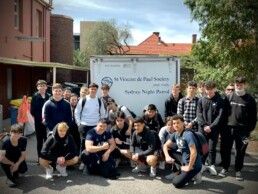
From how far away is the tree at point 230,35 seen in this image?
34.9ft

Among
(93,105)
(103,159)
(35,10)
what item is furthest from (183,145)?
(35,10)

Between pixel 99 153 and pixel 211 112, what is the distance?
238 centimetres

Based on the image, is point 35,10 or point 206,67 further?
point 35,10

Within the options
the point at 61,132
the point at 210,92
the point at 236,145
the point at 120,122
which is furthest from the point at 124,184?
the point at 210,92

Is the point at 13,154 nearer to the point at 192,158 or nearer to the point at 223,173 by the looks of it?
the point at 192,158

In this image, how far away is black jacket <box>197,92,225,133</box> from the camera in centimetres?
680

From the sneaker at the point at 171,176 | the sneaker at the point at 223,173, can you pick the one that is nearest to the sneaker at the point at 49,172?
the sneaker at the point at 171,176

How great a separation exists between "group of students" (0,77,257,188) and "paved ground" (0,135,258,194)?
16 centimetres

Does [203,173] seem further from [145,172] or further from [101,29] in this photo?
[101,29]

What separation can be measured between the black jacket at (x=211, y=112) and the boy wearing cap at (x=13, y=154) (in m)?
3.51

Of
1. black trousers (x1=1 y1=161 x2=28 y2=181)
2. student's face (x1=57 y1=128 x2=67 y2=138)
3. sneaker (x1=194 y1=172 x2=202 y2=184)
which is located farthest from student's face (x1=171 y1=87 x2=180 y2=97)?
black trousers (x1=1 y1=161 x2=28 y2=181)

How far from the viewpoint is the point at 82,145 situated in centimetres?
739

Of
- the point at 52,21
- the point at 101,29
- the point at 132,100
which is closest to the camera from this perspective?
the point at 132,100

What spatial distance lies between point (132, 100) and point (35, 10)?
13.5m
